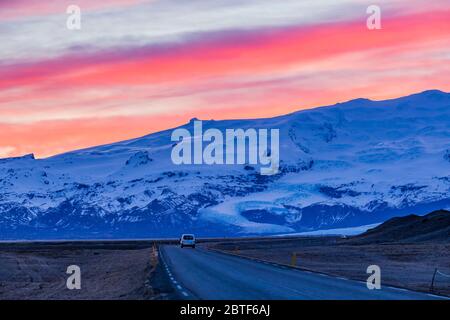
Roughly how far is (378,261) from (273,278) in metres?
32.8

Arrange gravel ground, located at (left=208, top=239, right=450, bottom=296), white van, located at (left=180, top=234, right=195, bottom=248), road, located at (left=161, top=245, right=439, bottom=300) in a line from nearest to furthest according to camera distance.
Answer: road, located at (left=161, top=245, right=439, bottom=300)
gravel ground, located at (left=208, top=239, right=450, bottom=296)
white van, located at (left=180, top=234, right=195, bottom=248)

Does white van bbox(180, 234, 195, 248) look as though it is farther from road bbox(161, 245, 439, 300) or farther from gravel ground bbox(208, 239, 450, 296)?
road bbox(161, 245, 439, 300)

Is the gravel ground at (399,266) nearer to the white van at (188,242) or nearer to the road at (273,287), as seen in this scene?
the road at (273,287)

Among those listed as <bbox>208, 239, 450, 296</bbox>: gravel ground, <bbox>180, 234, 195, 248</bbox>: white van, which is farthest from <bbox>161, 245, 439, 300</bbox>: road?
<bbox>180, 234, 195, 248</bbox>: white van

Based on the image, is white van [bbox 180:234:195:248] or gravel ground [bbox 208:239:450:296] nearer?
gravel ground [bbox 208:239:450:296]

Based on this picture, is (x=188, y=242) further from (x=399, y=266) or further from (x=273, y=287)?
(x=273, y=287)

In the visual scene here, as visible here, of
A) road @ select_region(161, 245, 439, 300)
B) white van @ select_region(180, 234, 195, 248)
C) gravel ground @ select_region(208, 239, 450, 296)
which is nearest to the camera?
road @ select_region(161, 245, 439, 300)

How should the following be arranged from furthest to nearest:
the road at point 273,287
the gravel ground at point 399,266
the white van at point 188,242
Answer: the white van at point 188,242
the gravel ground at point 399,266
the road at point 273,287

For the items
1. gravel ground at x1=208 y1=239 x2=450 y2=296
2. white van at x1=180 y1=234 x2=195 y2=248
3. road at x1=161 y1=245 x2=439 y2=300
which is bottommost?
white van at x1=180 y1=234 x2=195 y2=248

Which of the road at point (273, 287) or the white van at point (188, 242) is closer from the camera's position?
the road at point (273, 287)

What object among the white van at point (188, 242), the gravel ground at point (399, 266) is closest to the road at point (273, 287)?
the gravel ground at point (399, 266)

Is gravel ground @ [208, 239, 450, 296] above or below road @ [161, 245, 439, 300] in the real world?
below
